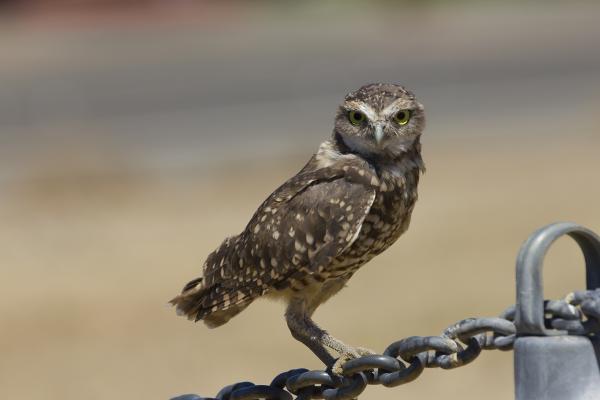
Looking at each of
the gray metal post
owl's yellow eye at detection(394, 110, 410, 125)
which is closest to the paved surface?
owl's yellow eye at detection(394, 110, 410, 125)

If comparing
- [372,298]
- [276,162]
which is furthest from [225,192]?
[372,298]

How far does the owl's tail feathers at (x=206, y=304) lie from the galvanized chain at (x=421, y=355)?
1368mm

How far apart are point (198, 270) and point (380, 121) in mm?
7094

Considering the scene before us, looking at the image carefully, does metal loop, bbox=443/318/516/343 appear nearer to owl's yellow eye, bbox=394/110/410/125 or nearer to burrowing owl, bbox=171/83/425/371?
burrowing owl, bbox=171/83/425/371

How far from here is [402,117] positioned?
5520mm

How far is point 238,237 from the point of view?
5.90 metres

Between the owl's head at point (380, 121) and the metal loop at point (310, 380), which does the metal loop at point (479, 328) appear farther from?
the owl's head at point (380, 121)

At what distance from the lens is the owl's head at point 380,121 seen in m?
5.43

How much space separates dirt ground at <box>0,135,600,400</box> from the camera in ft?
32.4

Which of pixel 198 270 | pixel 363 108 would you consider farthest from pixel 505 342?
pixel 198 270

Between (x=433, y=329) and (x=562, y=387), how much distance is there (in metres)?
7.09

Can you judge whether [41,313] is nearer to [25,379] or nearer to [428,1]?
[25,379]

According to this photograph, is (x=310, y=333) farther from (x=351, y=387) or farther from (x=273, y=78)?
(x=273, y=78)

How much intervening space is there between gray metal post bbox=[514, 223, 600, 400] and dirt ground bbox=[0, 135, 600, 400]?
18.7ft
